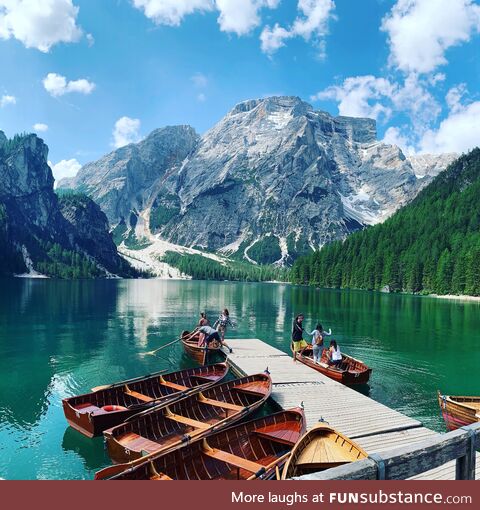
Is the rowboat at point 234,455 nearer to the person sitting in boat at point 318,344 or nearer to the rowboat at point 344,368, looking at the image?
the rowboat at point 344,368

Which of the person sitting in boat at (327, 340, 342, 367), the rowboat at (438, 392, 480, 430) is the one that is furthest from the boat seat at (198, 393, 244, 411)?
the person sitting in boat at (327, 340, 342, 367)

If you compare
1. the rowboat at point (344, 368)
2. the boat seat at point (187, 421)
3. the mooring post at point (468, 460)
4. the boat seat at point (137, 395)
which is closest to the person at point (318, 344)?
the rowboat at point (344, 368)

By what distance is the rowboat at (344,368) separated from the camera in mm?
31087

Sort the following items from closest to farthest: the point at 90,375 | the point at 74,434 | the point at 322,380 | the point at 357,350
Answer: the point at 74,434 → the point at 322,380 → the point at 90,375 → the point at 357,350

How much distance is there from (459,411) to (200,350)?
23.2m

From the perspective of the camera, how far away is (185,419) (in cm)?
2072

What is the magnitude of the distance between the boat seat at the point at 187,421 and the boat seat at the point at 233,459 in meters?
3.68

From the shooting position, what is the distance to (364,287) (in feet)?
628

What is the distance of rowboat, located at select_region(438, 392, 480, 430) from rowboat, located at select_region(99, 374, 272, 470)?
969 centimetres

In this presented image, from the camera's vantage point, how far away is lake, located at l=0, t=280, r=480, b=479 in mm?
21406

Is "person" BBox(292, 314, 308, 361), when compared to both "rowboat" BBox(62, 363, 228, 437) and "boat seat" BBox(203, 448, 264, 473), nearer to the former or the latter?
"rowboat" BBox(62, 363, 228, 437)
